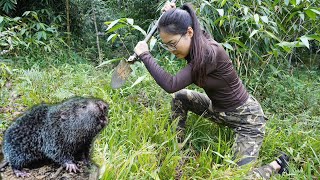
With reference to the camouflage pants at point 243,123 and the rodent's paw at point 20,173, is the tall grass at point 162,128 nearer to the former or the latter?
the camouflage pants at point 243,123

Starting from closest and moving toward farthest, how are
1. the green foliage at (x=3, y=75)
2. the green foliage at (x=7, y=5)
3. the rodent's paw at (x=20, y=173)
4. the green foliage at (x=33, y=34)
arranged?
the rodent's paw at (x=20, y=173)
the green foliage at (x=3, y=75)
the green foliage at (x=33, y=34)
the green foliage at (x=7, y=5)

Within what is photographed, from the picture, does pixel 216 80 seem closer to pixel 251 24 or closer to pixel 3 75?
pixel 251 24

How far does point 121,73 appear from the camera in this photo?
2.77m

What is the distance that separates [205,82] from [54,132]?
1.31 metres

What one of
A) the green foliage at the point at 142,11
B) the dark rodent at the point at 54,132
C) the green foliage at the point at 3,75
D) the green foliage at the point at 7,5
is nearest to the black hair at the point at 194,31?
the dark rodent at the point at 54,132

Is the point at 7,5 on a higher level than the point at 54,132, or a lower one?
higher

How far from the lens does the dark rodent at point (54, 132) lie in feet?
4.96

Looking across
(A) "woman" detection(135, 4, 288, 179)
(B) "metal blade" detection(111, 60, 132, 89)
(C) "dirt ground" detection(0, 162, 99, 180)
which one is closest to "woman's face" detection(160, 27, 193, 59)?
(A) "woman" detection(135, 4, 288, 179)

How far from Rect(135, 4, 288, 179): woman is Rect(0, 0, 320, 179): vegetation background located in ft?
0.56

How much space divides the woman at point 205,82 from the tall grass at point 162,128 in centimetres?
15

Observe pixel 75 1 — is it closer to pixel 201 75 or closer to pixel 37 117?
pixel 201 75

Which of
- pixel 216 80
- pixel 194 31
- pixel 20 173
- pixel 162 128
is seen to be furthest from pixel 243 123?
pixel 20 173

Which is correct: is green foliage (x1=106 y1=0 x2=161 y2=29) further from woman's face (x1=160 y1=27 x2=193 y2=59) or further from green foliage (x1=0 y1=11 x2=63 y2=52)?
woman's face (x1=160 y1=27 x2=193 y2=59)

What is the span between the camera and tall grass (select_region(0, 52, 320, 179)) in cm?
235
